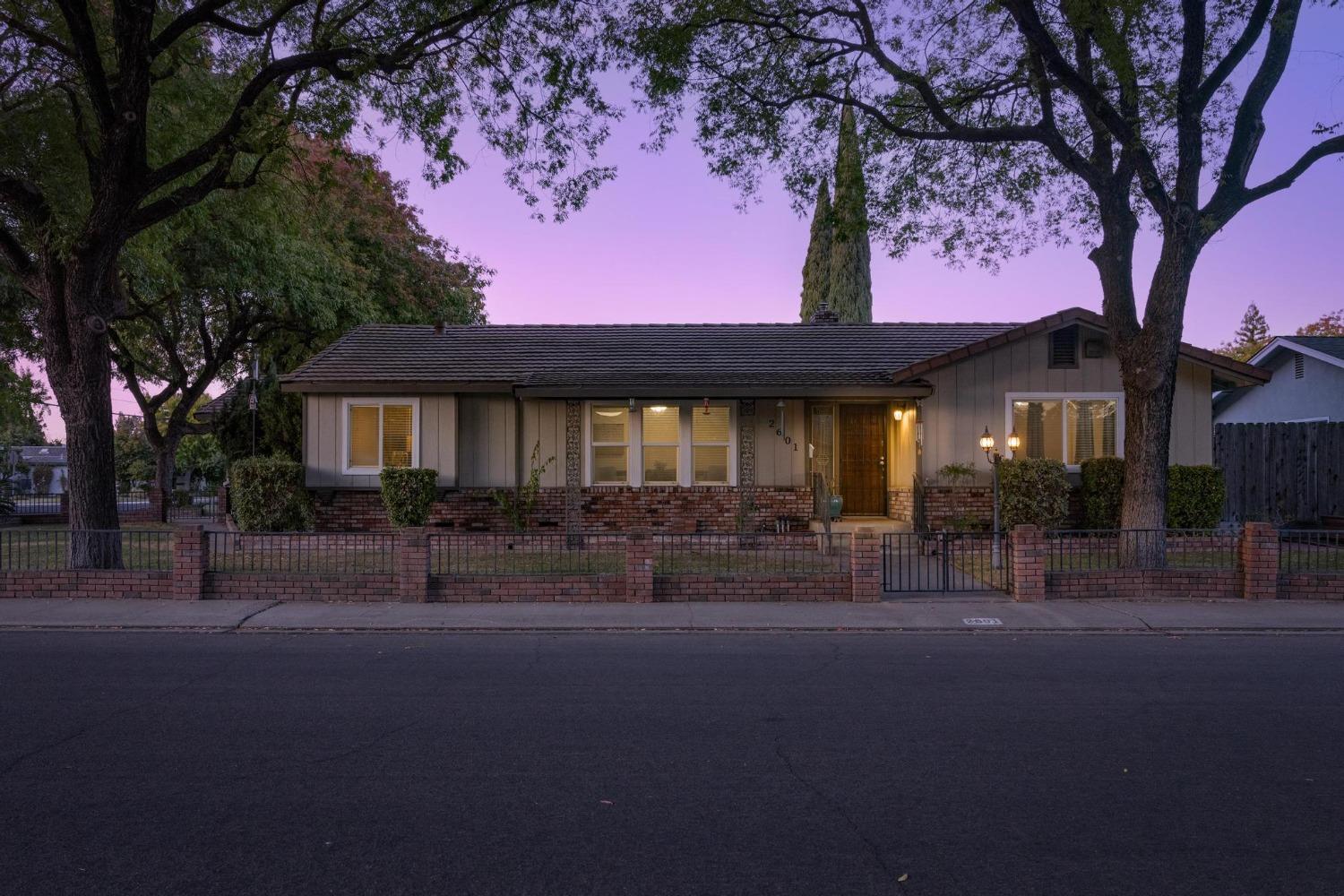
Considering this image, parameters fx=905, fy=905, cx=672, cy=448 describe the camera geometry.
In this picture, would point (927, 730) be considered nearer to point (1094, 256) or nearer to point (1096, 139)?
point (1094, 256)

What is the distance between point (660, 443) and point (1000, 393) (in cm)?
661

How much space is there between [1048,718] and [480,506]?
43.3 feet

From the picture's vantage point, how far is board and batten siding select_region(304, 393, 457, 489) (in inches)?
704

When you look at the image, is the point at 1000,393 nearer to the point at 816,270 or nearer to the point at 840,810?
the point at 840,810

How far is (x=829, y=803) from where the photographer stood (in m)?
4.81

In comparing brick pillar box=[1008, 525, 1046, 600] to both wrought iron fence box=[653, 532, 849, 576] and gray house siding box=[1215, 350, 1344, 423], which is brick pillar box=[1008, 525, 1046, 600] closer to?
wrought iron fence box=[653, 532, 849, 576]

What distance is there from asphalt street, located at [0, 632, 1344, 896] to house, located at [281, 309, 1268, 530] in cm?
911

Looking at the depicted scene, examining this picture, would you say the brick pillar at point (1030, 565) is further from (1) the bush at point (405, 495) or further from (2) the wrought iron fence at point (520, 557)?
(1) the bush at point (405, 495)

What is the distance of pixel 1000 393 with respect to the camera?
56.6 ft

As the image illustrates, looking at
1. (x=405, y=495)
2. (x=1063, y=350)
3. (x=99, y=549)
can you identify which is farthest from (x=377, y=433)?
(x=1063, y=350)

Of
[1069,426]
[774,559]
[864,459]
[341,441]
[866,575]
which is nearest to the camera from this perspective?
[866,575]

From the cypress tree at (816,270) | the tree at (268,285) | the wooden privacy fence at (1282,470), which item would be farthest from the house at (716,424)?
the cypress tree at (816,270)

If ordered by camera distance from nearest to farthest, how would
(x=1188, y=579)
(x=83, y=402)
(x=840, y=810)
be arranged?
(x=840, y=810)
(x=1188, y=579)
(x=83, y=402)

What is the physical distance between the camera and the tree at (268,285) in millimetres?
22025
